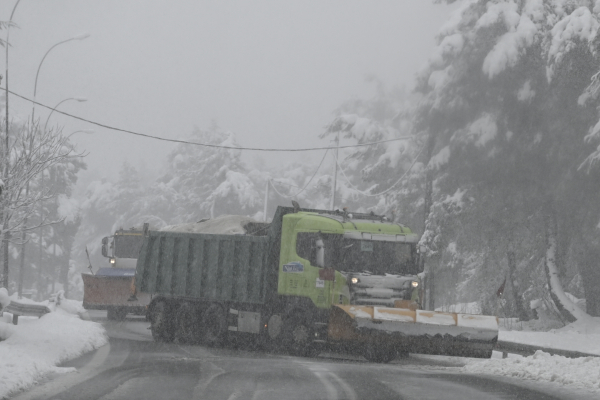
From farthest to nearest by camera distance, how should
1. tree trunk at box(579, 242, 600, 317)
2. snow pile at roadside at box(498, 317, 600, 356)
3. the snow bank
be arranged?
tree trunk at box(579, 242, 600, 317) < the snow bank < snow pile at roadside at box(498, 317, 600, 356)

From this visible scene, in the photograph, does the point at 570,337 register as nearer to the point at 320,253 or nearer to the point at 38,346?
the point at 320,253

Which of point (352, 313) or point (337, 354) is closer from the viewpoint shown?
point (352, 313)

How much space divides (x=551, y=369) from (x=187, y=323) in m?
8.61

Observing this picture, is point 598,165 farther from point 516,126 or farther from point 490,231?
point 490,231

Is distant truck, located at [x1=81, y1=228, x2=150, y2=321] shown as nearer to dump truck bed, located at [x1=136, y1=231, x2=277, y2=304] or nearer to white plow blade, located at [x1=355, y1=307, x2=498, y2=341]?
dump truck bed, located at [x1=136, y1=231, x2=277, y2=304]

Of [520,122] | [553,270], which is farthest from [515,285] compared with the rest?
[520,122]

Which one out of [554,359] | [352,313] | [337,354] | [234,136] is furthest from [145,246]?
[234,136]

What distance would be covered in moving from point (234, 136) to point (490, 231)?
50.3 metres

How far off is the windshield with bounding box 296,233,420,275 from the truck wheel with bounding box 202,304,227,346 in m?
2.65

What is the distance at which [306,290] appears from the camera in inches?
661

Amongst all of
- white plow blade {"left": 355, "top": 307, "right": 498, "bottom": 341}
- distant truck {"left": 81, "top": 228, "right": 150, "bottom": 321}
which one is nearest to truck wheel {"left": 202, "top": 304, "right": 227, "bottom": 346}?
white plow blade {"left": 355, "top": 307, "right": 498, "bottom": 341}

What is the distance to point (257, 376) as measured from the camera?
40.3ft

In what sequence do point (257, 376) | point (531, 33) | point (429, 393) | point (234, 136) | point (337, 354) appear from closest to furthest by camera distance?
point (429, 393), point (257, 376), point (337, 354), point (531, 33), point (234, 136)

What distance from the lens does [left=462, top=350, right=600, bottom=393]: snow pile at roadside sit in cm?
1212
